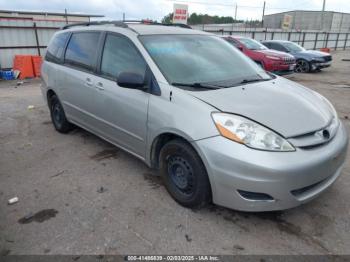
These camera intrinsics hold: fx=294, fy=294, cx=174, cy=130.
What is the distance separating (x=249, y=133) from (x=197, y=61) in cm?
124

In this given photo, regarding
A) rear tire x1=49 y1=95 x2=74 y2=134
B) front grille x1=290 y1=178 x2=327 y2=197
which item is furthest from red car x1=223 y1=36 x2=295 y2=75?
front grille x1=290 y1=178 x2=327 y2=197

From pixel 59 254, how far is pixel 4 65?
39.6ft

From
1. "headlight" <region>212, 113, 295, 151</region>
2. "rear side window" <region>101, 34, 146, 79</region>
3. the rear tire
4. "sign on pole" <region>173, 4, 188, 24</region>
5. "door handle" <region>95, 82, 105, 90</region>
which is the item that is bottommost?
the rear tire

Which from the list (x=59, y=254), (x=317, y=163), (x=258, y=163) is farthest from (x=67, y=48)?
(x=317, y=163)

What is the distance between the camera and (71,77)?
171 inches

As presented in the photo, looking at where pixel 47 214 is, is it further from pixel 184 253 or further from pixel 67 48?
pixel 67 48

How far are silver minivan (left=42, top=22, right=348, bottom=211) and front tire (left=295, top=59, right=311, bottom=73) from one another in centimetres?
1156

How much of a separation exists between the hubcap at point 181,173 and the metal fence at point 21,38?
11.8 meters

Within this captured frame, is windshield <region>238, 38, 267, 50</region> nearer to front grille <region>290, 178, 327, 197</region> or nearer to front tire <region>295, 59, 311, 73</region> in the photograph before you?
front tire <region>295, 59, 311, 73</region>

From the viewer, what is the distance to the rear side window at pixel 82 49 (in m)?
3.98

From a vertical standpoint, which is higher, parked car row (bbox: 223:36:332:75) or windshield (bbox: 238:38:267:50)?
windshield (bbox: 238:38:267:50)

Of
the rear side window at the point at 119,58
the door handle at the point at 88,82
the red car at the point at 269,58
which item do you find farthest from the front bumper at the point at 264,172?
the red car at the point at 269,58

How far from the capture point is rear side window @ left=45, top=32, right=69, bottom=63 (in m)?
4.78

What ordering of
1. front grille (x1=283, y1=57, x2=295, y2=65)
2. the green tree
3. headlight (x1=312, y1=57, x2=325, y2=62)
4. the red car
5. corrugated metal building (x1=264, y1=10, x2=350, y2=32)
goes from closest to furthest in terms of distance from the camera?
the red car < front grille (x1=283, y1=57, x2=295, y2=65) < headlight (x1=312, y1=57, x2=325, y2=62) < corrugated metal building (x1=264, y1=10, x2=350, y2=32) < the green tree
